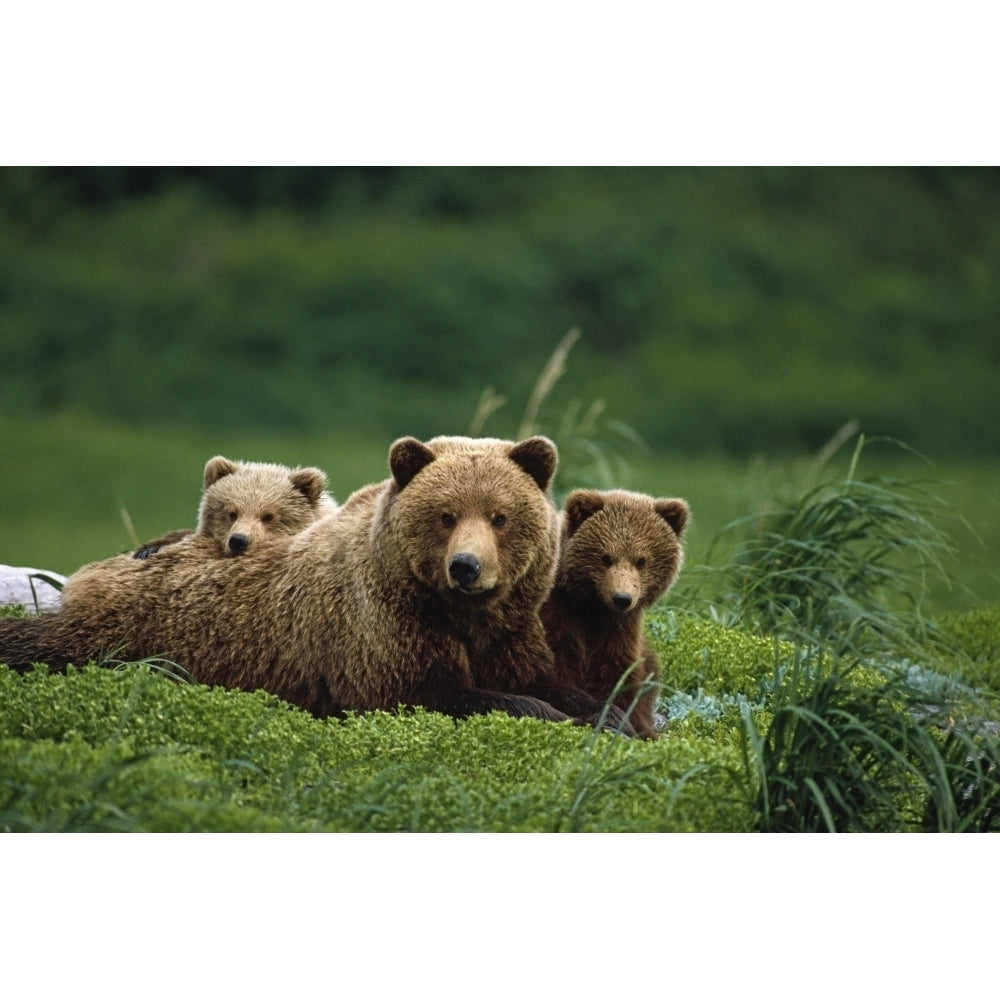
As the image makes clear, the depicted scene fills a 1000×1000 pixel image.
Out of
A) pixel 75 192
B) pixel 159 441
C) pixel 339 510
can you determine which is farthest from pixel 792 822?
pixel 159 441

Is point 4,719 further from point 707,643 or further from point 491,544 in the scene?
point 707,643

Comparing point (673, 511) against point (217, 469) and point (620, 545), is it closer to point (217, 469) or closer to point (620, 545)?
point (620, 545)

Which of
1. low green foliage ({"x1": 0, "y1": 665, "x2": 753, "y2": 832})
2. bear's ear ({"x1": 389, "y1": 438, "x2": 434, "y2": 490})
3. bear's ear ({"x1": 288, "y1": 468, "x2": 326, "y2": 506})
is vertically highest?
bear's ear ({"x1": 389, "y1": 438, "x2": 434, "y2": 490})

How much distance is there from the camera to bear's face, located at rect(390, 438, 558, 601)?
204 inches

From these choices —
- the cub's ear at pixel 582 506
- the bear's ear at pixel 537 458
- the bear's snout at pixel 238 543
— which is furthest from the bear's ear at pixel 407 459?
the bear's snout at pixel 238 543

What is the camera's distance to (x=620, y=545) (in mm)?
5629

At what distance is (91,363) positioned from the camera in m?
13.6

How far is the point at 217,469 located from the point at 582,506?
1520mm

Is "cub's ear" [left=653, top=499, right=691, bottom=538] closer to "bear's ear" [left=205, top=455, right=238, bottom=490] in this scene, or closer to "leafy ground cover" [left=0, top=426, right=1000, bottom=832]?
"leafy ground cover" [left=0, top=426, right=1000, bottom=832]

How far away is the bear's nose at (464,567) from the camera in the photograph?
4.98 metres

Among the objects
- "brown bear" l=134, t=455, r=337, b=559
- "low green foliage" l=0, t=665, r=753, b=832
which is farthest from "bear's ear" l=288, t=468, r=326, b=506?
"low green foliage" l=0, t=665, r=753, b=832

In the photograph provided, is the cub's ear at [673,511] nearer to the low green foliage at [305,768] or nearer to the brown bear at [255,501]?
the low green foliage at [305,768]

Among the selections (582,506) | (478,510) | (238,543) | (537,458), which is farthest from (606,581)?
(238,543)
